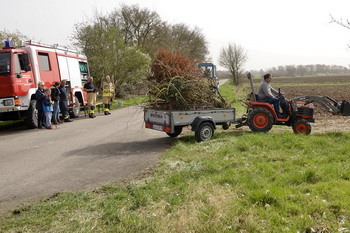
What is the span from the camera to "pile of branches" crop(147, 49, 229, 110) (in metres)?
8.57

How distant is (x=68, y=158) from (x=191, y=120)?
3.29 metres

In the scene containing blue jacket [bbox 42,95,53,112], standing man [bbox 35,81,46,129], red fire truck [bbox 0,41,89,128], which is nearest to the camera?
red fire truck [bbox 0,41,89,128]

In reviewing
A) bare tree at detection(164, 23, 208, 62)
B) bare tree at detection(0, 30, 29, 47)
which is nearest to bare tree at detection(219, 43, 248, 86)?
bare tree at detection(164, 23, 208, 62)

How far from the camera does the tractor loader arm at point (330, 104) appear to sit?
8.67 m

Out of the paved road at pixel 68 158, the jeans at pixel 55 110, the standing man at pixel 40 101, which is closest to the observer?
the paved road at pixel 68 158

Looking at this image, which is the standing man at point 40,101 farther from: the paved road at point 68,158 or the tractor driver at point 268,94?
the tractor driver at point 268,94

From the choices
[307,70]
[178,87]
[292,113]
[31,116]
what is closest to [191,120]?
[178,87]

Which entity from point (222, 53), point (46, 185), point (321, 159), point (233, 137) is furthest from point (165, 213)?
point (222, 53)

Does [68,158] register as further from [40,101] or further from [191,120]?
[40,101]

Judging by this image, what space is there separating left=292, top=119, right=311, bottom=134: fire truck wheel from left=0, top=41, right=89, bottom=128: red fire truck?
9.19 m

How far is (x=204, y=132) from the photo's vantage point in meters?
8.57

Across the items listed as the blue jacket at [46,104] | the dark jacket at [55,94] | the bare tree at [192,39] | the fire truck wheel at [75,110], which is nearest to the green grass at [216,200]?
the blue jacket at [46,104]

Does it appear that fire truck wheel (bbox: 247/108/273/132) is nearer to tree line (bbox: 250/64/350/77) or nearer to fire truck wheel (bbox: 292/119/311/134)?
fire truck wheel (bbox: 292/119/311/134)

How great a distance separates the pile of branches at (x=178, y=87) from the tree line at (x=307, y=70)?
110 m
